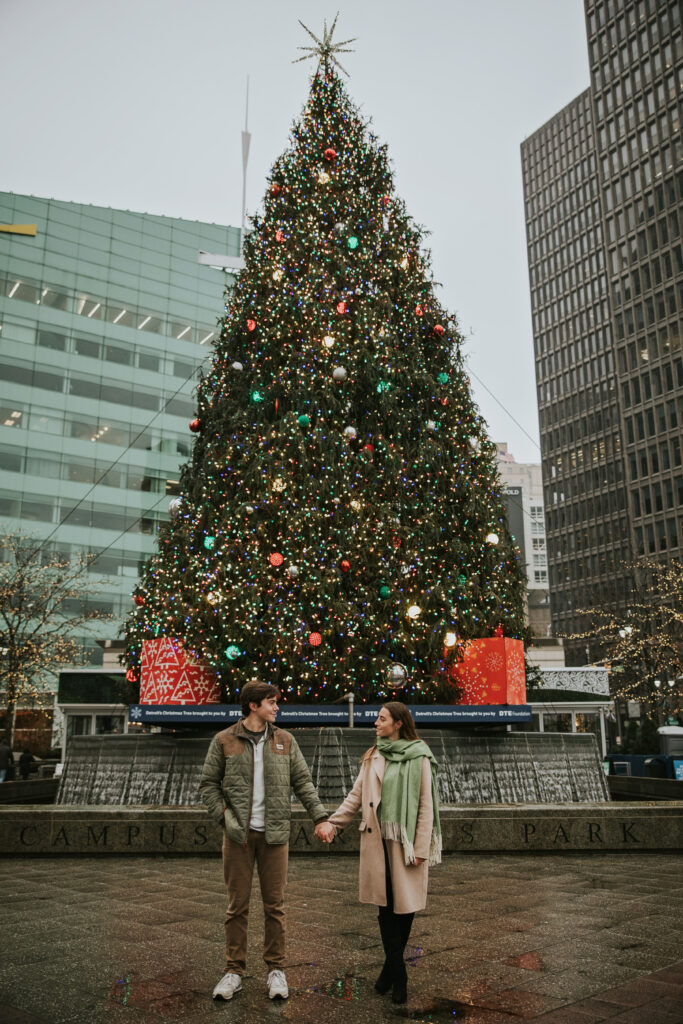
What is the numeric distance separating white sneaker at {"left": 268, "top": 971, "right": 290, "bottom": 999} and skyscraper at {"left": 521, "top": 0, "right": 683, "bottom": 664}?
72425mm

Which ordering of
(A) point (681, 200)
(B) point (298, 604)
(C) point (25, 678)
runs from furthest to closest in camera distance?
(A) point (681, 200), (C) point (25, 678), (B) point (298, 604)

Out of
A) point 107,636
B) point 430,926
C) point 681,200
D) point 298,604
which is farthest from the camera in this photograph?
point 681,200

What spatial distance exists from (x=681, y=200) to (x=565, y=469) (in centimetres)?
3367

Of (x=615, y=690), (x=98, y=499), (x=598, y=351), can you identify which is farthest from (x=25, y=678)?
(x=598, y=351)

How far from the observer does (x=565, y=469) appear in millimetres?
105438

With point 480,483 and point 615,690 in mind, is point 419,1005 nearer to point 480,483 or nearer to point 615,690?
point 480,483

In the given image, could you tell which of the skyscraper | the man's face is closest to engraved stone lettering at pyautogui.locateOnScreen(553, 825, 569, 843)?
the man's face

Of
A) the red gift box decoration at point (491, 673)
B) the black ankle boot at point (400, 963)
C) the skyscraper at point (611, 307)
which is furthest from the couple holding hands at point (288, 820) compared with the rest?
the skyscraper at point (611, 307)

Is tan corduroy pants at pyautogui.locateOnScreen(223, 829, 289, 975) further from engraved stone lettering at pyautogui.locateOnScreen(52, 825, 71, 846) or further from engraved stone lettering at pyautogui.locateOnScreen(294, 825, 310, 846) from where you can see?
engraved stone lettering at pyautogui.locateOnScreen(52, 825, 71, 846)

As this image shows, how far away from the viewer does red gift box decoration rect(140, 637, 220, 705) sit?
1677cm

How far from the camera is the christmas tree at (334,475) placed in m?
16.1

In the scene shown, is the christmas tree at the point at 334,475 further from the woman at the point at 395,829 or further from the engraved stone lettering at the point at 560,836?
the woman at the point at 395,829

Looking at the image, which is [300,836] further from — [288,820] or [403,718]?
[403,718]

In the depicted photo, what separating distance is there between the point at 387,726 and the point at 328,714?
33.7ft
